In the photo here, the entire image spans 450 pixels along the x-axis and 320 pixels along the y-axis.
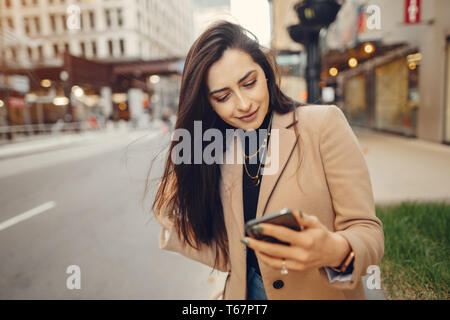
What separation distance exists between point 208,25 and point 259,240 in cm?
108

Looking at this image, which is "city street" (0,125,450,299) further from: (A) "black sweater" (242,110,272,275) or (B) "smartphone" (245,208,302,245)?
(B) "smartphone" (245,208,302,245)

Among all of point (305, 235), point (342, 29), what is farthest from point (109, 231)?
point (342, 29)

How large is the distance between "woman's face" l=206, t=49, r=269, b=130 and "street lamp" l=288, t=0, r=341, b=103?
91.0 inches

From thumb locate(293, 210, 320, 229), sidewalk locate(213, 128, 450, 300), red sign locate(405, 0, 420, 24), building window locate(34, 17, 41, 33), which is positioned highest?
building window locate(34, 17, 41, 33)

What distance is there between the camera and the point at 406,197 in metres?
4.32

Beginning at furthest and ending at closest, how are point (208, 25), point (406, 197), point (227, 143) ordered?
point (406, 197) → point (227, 143) → point (208, 25)

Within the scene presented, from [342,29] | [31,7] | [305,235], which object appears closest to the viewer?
[305,235]

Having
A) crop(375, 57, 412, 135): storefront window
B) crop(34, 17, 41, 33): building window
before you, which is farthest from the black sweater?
crop(34, 17, 41, 33): building window

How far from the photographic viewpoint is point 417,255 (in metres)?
2.51

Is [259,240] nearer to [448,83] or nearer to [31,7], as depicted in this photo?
[448,83]

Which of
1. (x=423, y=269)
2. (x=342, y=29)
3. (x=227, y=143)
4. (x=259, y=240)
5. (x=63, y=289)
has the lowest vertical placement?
(x=63, y=289)

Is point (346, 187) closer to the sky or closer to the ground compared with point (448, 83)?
closer to the ground

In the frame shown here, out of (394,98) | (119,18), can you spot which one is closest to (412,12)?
(394,98)

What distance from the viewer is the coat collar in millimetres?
1370
